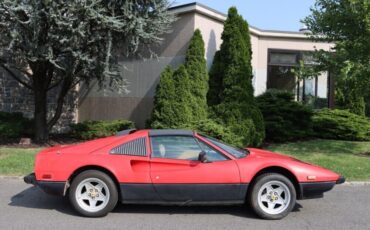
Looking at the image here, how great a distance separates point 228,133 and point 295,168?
19.0 feet

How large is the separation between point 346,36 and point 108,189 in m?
9.13

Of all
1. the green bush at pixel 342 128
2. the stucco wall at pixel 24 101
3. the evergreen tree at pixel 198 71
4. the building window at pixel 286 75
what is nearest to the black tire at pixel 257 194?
the evergreen tree at pixel 198 71

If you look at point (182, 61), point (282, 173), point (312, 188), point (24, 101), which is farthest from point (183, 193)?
point (24, 101)

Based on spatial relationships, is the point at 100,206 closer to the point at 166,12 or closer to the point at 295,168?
the point at 295,168

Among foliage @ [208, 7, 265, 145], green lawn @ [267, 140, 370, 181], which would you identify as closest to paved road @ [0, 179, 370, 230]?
green lawn @ [267, 140, 370, 181]

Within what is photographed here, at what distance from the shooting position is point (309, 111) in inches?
608

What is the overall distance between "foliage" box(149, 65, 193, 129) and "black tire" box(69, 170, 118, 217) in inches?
248

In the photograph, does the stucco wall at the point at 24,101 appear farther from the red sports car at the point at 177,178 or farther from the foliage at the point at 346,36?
the red sports car at the point at 177,178

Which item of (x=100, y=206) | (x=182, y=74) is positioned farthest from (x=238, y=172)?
(x=182, y=74)

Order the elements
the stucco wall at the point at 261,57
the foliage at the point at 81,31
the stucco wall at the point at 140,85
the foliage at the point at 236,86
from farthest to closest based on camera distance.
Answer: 1. the stucco wall at the point at 261,57
2. the stucco wall at the point at 140,85
3. the foliage at the point at 236,86
4. the foliage at the point at 81,31

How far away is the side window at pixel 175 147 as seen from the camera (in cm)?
645

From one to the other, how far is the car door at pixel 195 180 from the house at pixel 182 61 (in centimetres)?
823

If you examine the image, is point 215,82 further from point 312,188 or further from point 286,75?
point 312,188

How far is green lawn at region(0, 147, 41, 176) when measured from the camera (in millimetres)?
9523
